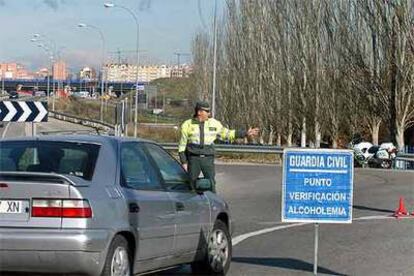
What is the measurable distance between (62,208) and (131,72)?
157 meters

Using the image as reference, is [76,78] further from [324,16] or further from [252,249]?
[252,249]

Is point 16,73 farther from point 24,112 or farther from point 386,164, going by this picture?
point 24,112

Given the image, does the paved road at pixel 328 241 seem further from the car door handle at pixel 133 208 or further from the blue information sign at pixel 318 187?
the car door handle at pixel 133 208

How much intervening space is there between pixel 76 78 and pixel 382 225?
154153mm

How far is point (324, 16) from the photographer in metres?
48.8

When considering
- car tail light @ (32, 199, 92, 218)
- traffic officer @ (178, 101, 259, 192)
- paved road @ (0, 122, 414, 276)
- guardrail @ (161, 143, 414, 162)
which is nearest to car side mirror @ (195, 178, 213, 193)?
paved road @ (0, 122, 414, 276)

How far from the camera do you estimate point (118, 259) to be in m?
7.11

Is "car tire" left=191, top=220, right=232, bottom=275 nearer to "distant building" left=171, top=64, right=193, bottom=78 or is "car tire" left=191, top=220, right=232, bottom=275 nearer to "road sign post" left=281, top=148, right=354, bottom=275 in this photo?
"road sign post" left=281, top=148, right=354, bottom=275

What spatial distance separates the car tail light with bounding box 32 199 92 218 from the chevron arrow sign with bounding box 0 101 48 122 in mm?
13456

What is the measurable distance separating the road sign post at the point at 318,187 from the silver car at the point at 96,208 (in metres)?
0.88

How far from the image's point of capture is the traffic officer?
40.3ft

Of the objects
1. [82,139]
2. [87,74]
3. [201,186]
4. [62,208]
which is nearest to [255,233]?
[201,186]

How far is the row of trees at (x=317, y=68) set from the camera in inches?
1727

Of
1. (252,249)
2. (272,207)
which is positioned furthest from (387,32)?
(252,249)
